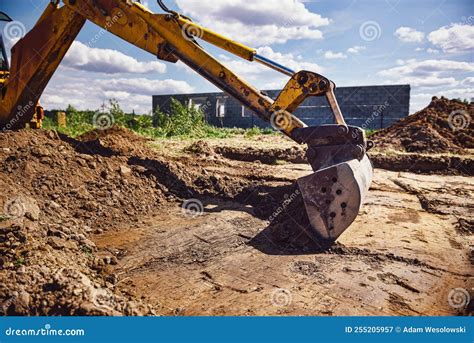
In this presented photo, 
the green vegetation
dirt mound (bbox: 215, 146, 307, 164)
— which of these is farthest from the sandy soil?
the green vegetation

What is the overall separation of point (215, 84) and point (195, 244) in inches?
95.1

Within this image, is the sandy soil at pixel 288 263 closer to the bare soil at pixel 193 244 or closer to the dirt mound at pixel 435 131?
the bare soil at pixel 193 244

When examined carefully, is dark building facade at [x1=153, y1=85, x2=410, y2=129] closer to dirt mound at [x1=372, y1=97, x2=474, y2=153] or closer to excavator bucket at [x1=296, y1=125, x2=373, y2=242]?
dirt mound at [x1=372, y1=97, x2=474, y2=153]

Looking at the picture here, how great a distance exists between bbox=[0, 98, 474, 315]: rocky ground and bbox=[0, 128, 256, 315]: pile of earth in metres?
0.02

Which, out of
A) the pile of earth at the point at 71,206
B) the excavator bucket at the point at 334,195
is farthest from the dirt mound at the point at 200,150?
the excavator bucket at the point at 334,195

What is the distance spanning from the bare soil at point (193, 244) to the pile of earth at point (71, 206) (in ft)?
0.05

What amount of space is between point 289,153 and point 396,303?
7.23 metres

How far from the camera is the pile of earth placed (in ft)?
9.15

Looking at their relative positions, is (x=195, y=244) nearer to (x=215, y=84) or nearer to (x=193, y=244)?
(x=193, y=244)

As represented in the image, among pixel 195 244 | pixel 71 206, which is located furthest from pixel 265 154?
pixel 195 244

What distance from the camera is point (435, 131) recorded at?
12344 millimetres

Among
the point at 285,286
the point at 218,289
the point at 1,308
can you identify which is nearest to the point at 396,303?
the point at 285,286

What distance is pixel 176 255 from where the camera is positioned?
13.3ft

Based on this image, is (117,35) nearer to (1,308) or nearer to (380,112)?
(1,308)
